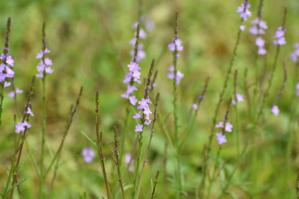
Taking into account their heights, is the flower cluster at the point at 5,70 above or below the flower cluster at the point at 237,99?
below

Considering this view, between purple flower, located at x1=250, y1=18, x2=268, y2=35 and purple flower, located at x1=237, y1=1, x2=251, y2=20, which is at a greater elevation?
purple flower, located at x1=250, y1=18, x2=268, y2=35

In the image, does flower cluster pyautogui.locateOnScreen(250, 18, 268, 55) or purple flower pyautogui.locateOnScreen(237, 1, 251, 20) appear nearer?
purple flower pyautogui.locateOnScreen(237, 1, 251, 20)

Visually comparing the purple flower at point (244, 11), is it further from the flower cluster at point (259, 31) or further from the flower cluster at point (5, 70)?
the flower cluster at point (5, 70)

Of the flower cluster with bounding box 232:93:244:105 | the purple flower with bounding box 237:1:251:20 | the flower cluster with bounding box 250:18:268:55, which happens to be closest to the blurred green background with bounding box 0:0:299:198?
the flower cluster with bounding box 232:93:244:105

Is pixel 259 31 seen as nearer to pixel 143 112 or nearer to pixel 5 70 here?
pixel 143 112

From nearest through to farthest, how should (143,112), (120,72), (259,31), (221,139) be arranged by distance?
(143,112) → (221,139) → (259,31) → (120,72)

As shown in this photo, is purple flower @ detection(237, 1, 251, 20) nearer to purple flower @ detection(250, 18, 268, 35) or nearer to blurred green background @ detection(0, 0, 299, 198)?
purple flower @ detection(250, 18, 268, 35)

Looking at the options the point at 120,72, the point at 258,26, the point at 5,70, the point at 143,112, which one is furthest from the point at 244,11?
the point at 120,72

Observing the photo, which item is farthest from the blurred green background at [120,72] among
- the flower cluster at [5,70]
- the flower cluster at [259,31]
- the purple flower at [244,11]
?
the flower cluster at [5,70]

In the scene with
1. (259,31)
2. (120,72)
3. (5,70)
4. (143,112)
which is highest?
(120,72)
